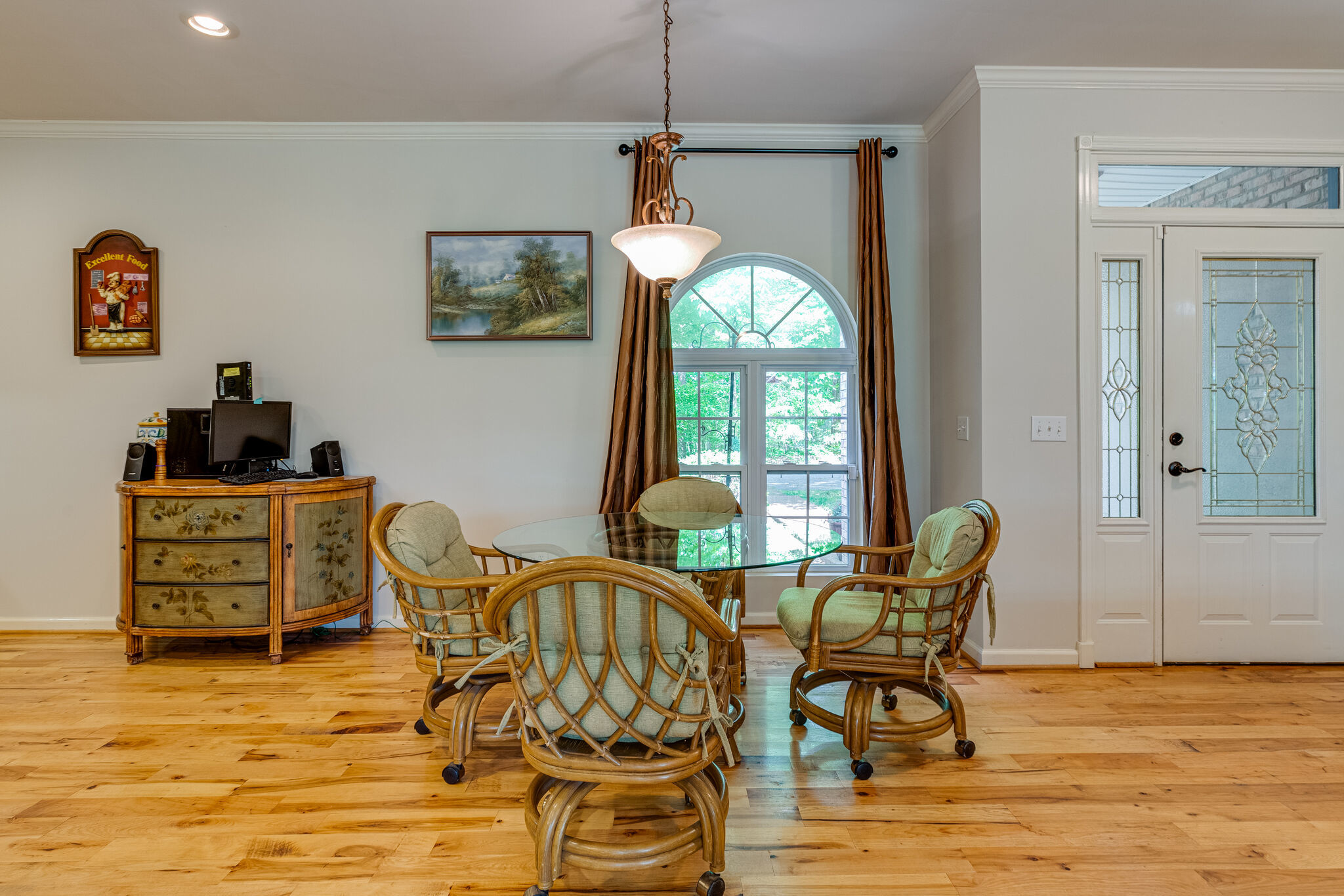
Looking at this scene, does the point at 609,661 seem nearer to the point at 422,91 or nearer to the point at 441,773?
the point at 441,773

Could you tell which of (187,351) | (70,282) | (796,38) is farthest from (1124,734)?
(70,282)

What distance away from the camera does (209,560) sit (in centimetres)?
342

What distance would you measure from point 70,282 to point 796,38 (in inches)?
159

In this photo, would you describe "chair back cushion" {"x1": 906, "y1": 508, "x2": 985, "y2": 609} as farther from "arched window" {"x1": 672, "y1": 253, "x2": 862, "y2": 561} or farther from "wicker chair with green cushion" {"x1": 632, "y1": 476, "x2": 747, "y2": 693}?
"arched window" {"x1": 672, "y1": 253, "x2": 862, "y2": 561}

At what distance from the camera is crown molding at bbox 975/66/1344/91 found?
10.9 ft

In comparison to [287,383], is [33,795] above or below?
below

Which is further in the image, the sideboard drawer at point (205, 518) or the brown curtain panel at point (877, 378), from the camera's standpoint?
the brown curtain panel at point (877, 378)

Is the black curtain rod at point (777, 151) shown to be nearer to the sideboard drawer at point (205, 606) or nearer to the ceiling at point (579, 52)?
the ceiling at point (579, 52)

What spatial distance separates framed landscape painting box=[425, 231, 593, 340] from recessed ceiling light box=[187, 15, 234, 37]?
4.03 feet

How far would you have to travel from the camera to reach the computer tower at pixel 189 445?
3.71 meters

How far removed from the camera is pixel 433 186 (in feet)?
13.0

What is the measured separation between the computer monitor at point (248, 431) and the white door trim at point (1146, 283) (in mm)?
4018

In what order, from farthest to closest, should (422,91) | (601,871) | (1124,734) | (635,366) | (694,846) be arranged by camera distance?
(635,366), (422,91), (1124,734), (601,871), (694,846)

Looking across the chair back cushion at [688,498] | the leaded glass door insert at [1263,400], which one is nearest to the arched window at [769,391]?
the chair back cushion at [688,498]
